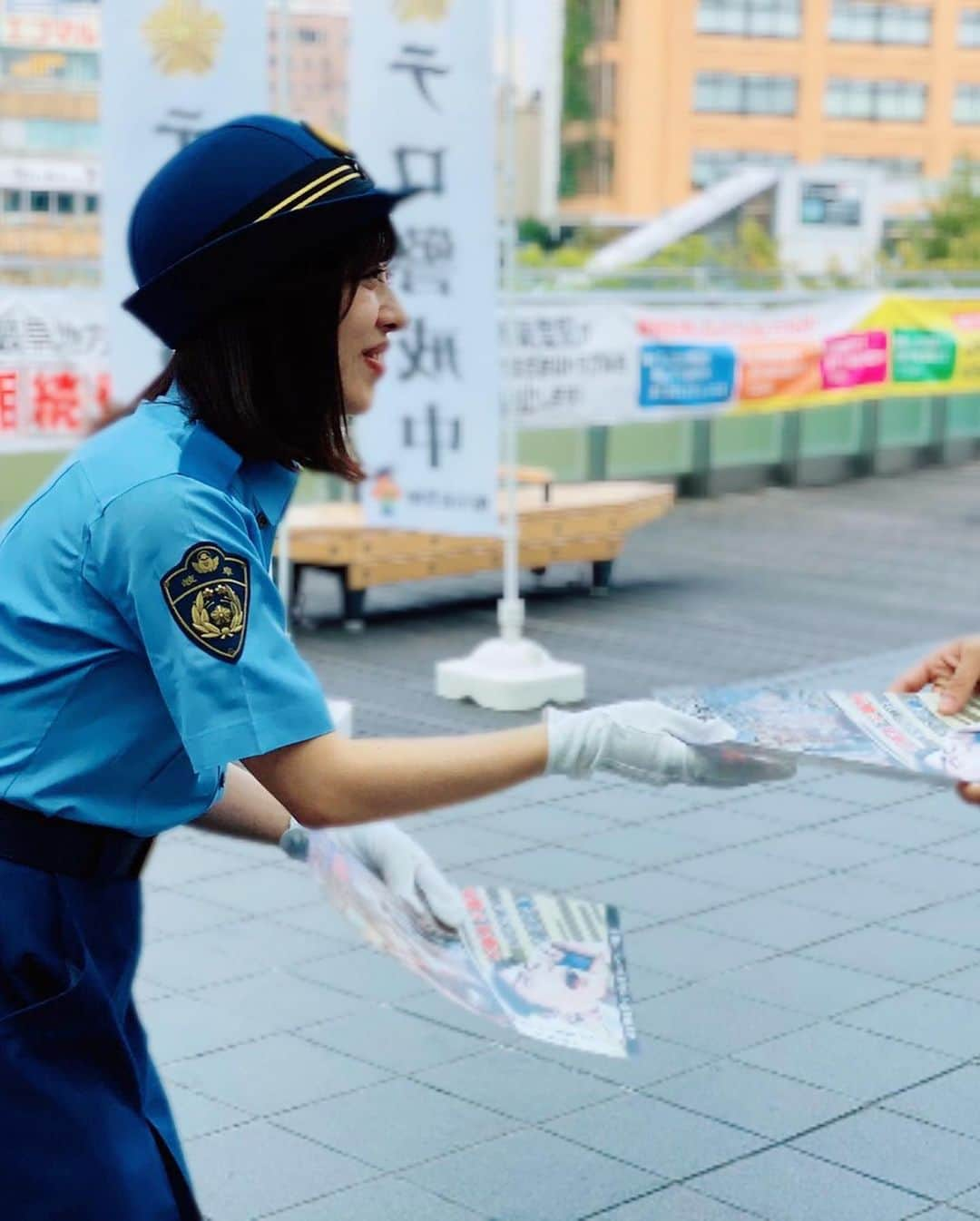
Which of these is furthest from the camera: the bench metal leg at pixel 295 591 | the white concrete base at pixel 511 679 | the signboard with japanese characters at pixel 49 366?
the bench metal leg at pixel 295 591

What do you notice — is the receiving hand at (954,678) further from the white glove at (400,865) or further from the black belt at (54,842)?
the black belt at (54,842)

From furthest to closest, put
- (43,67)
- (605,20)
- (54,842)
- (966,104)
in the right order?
(966,104) < (605,20) < (43,67) < (54,842)

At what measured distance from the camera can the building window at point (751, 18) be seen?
8344 centimetres

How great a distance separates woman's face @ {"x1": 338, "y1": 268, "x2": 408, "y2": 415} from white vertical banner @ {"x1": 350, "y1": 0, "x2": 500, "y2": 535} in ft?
17.6

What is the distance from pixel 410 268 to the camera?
7902 mm

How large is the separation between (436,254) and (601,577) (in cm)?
367

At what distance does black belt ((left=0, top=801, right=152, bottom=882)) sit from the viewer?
2105 mm

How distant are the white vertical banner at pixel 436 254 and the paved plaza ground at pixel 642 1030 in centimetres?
92

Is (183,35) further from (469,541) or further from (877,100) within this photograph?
(877,100)

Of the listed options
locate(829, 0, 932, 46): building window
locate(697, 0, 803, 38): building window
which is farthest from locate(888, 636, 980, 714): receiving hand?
locate(829, 0, 932, 46): building window

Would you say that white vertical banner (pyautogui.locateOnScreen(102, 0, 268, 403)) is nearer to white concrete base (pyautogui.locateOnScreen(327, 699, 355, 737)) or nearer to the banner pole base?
white concrete base (pyautogui.locateOnScreen(327, 699, 355, 737))

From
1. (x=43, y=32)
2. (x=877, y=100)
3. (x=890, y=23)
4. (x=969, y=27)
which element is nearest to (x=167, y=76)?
(x=43, y=32)

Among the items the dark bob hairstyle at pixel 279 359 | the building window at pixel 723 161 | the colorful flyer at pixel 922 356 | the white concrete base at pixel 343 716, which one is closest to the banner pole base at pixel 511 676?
the white concrete base at pixel 343 716

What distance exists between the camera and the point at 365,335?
2180mm
